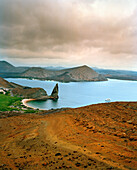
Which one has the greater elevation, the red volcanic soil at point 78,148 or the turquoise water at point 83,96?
the red volcanic soil at point 78,148

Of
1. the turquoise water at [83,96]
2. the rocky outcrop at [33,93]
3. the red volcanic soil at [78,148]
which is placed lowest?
the turquoise water at [83,96]

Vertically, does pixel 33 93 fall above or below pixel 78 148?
below

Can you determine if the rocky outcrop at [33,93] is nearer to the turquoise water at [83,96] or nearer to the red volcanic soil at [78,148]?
the turquoise water at [83,96]

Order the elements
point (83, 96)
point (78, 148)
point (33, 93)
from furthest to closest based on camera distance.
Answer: point (83, 96)
point (33, 93)
point (78, 148)

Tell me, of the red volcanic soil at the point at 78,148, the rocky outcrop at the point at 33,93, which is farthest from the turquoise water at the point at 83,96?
the red volcanic soil at the point at 78,148

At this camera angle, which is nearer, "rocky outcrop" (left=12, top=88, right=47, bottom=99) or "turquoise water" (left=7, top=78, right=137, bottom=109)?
"turquoise water" (left=7, top=78, right=137, bottom=109)

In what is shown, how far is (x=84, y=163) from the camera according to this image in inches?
172

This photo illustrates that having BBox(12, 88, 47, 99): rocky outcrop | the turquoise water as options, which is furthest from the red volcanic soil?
BBox(12, 88, 47, 99): rocky outcrop

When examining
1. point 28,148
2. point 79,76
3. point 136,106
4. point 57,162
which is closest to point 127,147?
point 57,162

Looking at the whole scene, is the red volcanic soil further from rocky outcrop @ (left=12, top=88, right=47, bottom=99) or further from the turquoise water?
rocky outcrop @ (left=12, top=88, right=47, bottom=99)

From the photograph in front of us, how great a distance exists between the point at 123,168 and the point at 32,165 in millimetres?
2793

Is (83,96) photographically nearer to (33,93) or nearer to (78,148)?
(33,93)

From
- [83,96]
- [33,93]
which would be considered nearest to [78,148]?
[33,93]

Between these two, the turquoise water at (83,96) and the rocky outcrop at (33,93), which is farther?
the rocky outcrop at (33,93)
